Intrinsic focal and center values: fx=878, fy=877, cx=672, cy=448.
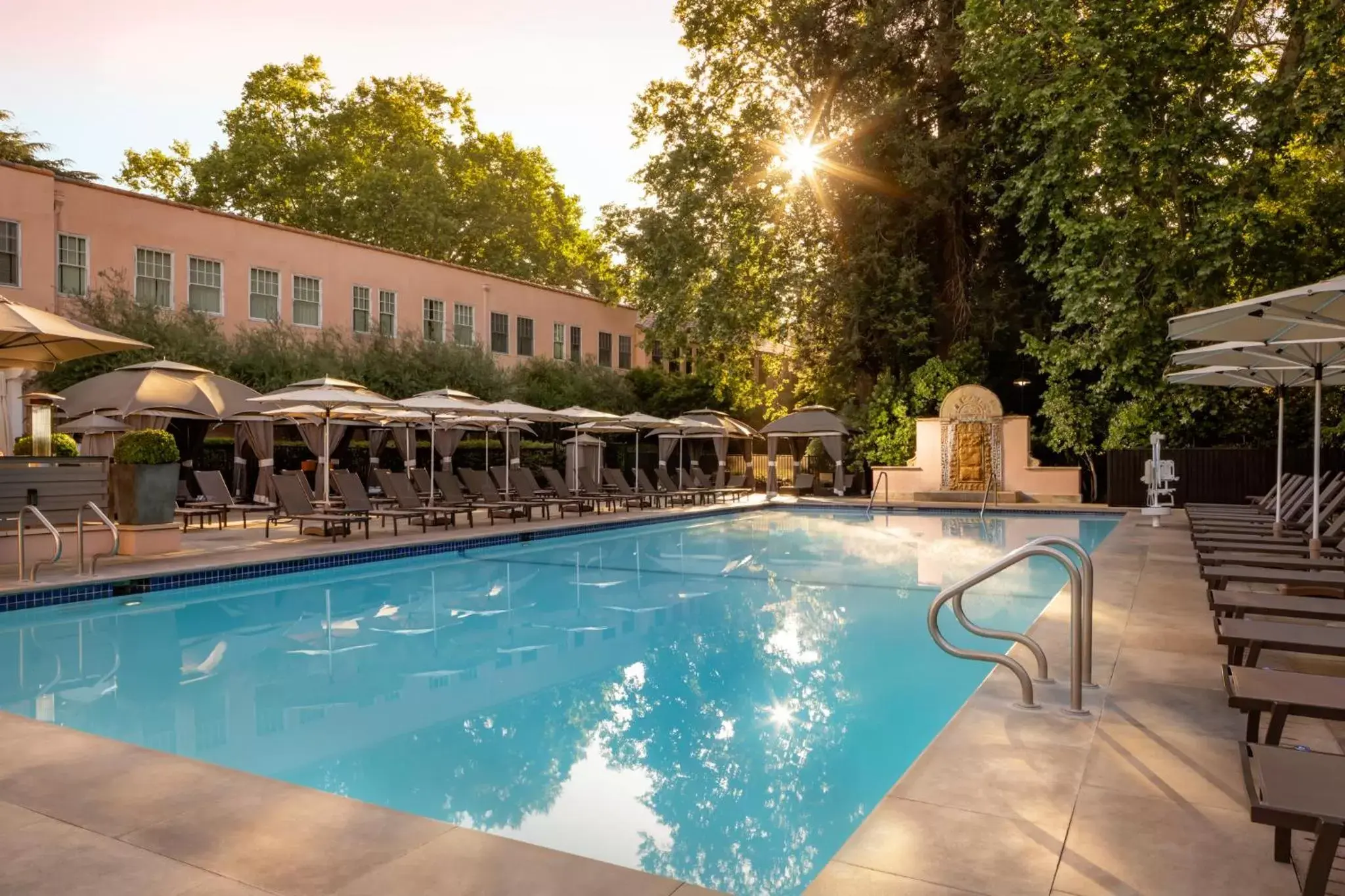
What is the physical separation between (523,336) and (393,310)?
501cm

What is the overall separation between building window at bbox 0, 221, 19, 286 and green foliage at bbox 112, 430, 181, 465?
8.75 meters

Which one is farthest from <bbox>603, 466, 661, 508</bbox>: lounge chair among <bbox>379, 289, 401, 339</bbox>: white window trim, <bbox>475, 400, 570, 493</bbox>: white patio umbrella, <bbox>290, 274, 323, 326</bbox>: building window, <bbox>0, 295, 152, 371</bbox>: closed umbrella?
<bbox>0, 295, 152, 371</bbox>: closed umbrella

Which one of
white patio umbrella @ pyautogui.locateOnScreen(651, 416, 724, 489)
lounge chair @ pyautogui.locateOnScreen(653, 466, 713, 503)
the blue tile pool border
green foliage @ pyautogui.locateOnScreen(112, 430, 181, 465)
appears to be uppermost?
white patio umbrella @ pyautogui.locateOnScreen(651, 416, 724, 489)

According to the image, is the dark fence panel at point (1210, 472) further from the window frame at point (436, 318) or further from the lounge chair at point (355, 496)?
the window frame at point (436, 318)

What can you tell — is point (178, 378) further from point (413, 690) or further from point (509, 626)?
point (413, 690)

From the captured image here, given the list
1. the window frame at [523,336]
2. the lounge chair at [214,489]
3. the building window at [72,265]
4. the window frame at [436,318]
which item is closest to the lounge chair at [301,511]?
the lounge chair at [214,489]

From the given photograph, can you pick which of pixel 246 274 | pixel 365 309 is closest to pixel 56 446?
pixel 246 274

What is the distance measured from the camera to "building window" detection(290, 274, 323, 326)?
70.3ft

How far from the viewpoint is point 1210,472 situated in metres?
18.4

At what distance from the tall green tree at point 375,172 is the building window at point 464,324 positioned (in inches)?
231

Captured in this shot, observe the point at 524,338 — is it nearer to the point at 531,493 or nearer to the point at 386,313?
the point at 386,313

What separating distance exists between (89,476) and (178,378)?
3820 millimetres

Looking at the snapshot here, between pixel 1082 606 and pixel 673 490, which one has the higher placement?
pixel 1082 606

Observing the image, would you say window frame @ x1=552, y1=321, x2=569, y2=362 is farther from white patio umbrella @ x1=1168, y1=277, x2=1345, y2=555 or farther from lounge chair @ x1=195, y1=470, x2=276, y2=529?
white patio umbrella @ x1=1168, y1=277, x2=1345, y2=555
